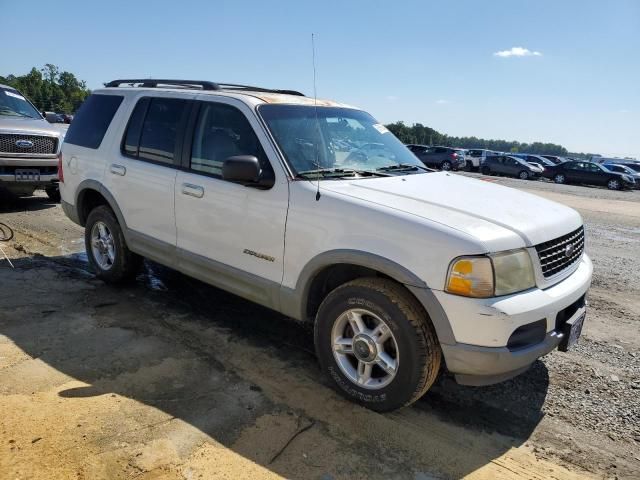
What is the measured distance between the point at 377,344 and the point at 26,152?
26.4ft

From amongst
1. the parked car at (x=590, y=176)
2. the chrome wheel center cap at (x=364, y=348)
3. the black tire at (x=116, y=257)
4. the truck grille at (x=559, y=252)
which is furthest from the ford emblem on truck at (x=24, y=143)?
the parked car at (x=590, y=176)

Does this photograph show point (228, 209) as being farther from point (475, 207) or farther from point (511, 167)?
point (511, 167)

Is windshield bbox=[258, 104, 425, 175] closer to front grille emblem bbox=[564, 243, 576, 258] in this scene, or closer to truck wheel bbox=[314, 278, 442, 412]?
truck wheel bbox=[314, 278, 442, 412]

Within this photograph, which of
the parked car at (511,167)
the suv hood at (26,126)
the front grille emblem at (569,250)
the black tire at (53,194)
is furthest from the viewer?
the parked car at (511,167)

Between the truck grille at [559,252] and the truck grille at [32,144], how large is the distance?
28.5ft

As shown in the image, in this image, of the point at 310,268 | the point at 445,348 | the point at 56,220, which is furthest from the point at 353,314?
the point at 56,220

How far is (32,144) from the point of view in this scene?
884 centimetres

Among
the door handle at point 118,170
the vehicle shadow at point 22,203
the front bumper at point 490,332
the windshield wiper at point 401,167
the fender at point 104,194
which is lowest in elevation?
the vehicle shadow at point 22,203

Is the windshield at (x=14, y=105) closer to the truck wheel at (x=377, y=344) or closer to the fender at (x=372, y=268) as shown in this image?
the fender at (x=372, y=268)

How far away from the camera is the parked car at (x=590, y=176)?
95.1 ft

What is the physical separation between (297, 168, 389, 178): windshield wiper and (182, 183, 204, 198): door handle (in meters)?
0.95

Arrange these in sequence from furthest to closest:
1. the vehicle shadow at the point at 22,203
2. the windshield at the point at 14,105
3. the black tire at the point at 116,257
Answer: the windshield at the point at 14,105 → the vehicle shadow at the point at 22,203 → the black tire at the point at 116,257

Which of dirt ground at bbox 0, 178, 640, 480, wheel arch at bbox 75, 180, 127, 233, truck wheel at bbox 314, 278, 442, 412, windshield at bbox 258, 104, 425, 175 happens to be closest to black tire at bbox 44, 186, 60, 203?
wheel arch at bbox 75, 180, 127, 233

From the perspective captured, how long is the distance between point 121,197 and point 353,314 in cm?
284
